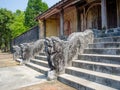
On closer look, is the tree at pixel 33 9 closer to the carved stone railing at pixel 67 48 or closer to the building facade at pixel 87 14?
the building facade at pixel 87 14

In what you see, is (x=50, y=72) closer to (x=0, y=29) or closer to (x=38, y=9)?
(x=0, y=29)

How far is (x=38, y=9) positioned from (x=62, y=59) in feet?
141

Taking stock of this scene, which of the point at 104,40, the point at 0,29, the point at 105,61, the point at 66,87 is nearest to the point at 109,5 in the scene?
the point at 104,40

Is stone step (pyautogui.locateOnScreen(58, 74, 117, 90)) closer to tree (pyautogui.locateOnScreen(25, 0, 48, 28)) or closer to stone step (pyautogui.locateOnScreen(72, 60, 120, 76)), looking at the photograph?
stone step (pyautogui.locateOnScreen(72, 60, 120, 76))

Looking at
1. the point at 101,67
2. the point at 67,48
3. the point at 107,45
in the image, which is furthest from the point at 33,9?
the point at 101,67

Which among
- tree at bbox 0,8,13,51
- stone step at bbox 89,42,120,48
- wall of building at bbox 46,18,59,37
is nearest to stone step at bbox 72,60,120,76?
stone step at bbox 89,42,120,48

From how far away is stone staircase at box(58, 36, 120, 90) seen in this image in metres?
4.50

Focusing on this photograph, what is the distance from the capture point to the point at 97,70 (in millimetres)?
5293

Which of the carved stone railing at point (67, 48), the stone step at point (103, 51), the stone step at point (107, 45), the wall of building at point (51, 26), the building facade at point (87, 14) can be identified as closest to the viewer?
the stone step at point (103, 51)

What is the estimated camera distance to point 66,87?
5.34m

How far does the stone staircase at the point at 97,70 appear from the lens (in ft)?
14.8

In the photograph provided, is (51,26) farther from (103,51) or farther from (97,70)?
(97,70)

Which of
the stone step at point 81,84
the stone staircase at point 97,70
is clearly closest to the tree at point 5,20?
the stone staircase at point 97,70

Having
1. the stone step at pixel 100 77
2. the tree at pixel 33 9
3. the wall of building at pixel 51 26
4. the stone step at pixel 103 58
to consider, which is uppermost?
the tree at pixel 33 9
